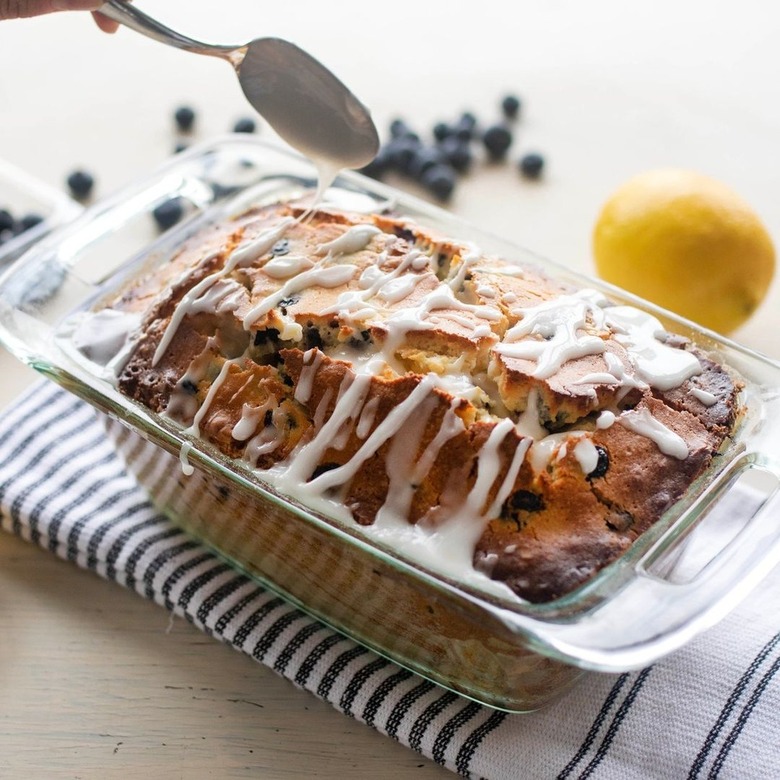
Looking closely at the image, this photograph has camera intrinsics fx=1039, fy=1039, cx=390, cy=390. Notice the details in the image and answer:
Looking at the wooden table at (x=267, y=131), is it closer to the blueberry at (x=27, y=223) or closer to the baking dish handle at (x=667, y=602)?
the blueberry at (x=27, y=223)

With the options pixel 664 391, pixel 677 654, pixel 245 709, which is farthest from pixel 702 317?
pixel 245 709

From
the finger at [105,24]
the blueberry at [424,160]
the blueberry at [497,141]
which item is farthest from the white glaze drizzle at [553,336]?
the blueberry at [497,141]

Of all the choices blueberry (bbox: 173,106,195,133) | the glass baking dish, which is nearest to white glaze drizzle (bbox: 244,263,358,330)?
the glass baking dish

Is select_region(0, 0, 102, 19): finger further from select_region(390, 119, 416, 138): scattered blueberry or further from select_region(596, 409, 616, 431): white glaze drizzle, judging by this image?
select_region(390, 119, 416, 138): scattered blueberry

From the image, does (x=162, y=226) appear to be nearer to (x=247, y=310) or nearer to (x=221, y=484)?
(x=247, y=310)

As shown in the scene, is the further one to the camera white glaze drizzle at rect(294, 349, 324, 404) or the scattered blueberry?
the scattered blueberry

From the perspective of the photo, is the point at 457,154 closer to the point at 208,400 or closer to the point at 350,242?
the point at 350,242
